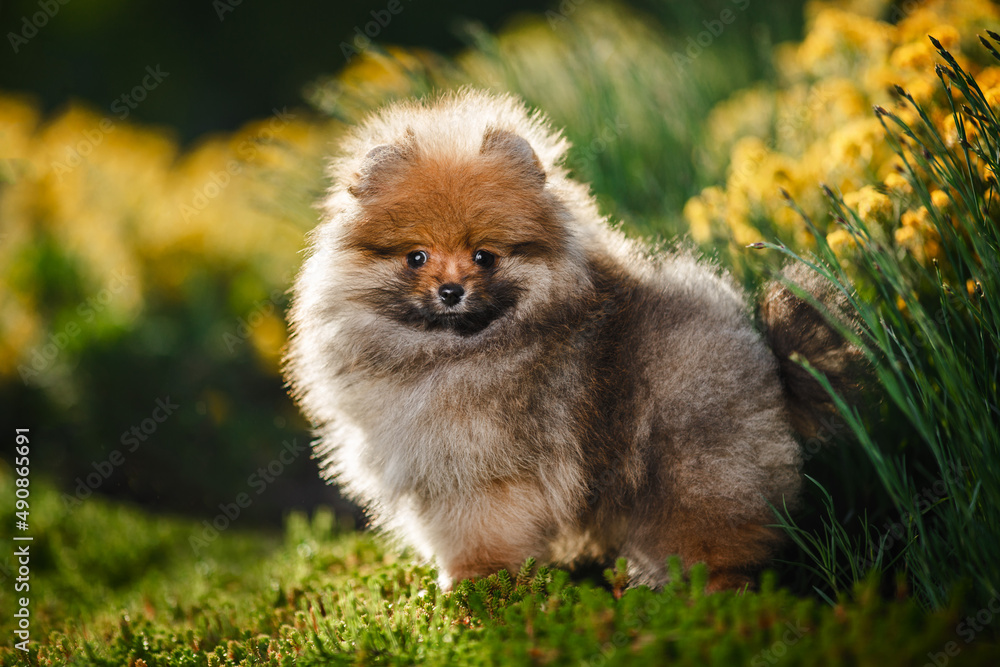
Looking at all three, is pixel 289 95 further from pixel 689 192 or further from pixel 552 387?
pixel 552 387

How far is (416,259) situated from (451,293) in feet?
0.59

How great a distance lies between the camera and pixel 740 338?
204cm

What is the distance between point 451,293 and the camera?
1909 millimetres

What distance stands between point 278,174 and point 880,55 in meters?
3.47

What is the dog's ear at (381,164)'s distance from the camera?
6.79 feet

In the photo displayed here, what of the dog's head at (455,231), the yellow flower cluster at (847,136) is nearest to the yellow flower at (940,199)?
the yellow flower cluster at (847,136)

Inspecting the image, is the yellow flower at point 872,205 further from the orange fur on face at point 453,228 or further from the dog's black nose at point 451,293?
the dog's black nose at point 451,293

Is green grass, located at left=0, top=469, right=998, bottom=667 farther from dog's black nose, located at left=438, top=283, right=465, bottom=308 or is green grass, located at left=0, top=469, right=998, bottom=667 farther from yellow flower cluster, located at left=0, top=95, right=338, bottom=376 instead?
yellow flower cluster, located at left=0, top=95, right=338, bottom=376

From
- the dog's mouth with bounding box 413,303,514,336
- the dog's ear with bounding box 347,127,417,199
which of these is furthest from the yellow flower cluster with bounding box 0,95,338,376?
the dog's mouth with bounding box 413,303,514,336

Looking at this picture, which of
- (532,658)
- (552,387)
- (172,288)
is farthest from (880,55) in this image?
(172,288)

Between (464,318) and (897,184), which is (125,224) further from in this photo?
(897,184)

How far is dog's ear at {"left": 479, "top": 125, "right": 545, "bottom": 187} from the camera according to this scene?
207 cm

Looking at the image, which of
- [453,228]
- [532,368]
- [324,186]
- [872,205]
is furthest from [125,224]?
[872,205]

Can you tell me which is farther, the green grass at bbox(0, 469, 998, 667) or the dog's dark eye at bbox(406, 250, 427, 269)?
the dog's dark eye at bbox(406, 250, 427, 269)
